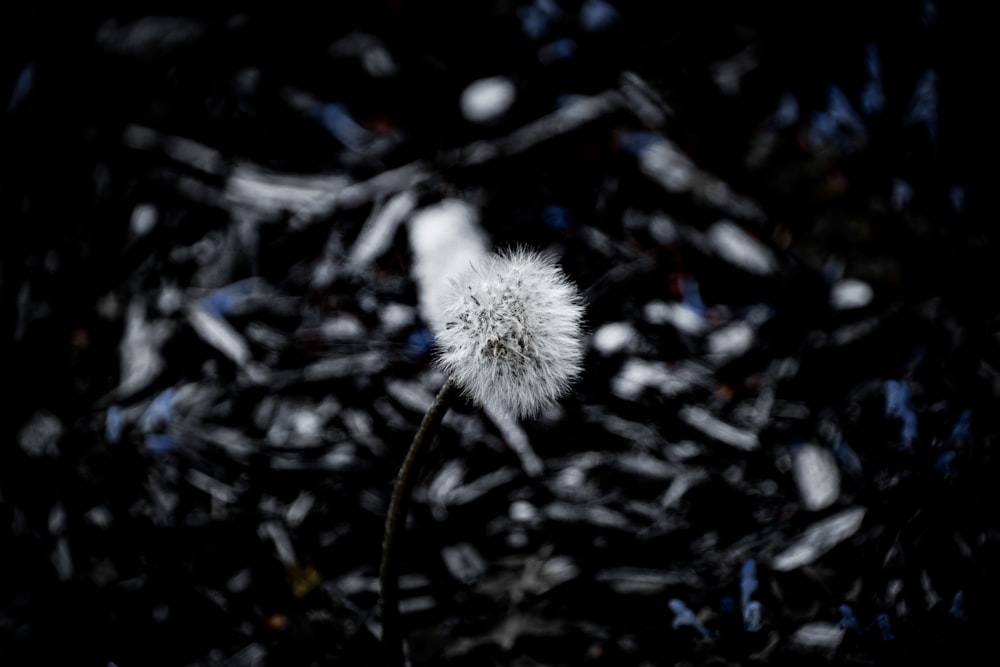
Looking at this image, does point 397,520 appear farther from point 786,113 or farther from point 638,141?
point 786,113

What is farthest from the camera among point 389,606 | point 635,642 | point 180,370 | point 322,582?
point 180,370

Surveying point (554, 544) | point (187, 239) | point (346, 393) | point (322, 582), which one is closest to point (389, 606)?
point (322, 582)

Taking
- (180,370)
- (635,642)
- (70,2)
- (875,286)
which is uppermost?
(70,2)

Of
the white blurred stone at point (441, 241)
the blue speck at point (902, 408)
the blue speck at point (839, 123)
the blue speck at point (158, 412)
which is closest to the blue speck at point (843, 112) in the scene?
the blue speck at point (839, 123)

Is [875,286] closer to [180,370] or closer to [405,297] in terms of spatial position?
[405,297]

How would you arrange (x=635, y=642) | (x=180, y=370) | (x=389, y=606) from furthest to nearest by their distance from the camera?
(x=180, y=370) < (x=635, y=642) < (x=389, y=606)

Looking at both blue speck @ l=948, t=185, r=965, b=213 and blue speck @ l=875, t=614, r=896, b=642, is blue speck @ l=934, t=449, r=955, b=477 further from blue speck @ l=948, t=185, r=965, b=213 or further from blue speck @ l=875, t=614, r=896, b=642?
blue speck @ l=948, t=185, r=965, b=213

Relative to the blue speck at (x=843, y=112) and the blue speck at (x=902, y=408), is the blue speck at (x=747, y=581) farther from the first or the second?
the blue speck at (x=843, y=112)

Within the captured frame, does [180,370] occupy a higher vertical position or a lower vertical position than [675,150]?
lower
